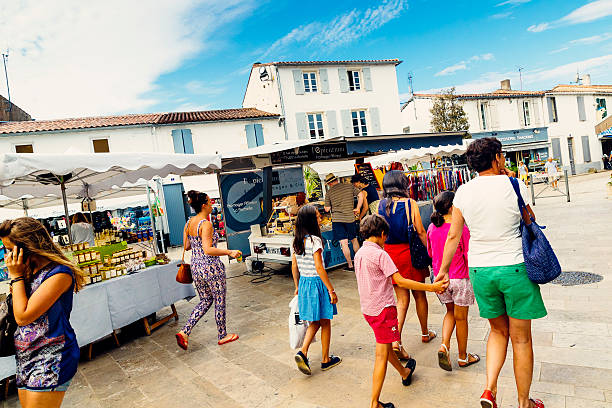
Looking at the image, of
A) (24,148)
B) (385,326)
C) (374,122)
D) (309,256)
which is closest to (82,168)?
(309,256)

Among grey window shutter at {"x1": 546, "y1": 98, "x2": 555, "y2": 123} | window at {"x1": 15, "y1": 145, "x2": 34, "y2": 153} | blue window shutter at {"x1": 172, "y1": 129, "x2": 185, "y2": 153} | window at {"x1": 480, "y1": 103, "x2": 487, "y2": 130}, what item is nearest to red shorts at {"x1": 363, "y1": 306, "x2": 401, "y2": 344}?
blue window shutter at {"x1": 172, "y1": 129, "x2": 185, "y2": 153}

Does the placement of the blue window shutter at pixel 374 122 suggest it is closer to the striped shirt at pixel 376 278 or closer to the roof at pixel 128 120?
the roof at pixel 128 120

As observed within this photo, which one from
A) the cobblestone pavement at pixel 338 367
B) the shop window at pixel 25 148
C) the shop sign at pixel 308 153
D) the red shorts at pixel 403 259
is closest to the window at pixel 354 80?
the shop sign at pixel 308 153

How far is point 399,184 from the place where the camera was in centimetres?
367

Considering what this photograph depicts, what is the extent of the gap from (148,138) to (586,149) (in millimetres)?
31716

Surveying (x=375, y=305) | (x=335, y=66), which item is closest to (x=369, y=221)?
(x=375, y=305)

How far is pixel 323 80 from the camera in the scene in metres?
22.6

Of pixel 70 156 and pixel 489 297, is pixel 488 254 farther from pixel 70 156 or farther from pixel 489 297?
pixel 70 156

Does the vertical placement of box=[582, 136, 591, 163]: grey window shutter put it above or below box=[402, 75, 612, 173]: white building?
below

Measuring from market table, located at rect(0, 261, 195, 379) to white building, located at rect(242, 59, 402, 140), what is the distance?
57.5 ft

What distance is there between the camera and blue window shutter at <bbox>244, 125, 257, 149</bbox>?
70.9ft

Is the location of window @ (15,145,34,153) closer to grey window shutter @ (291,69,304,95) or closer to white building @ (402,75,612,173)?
grey window shutter @ (291,69,304,95)

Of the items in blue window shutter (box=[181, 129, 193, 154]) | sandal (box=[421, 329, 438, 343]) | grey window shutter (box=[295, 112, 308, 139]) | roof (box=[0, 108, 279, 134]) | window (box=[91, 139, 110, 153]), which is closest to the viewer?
sandal (box=[421, 329, 438, 343])

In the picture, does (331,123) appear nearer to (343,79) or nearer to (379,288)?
(343,79)
